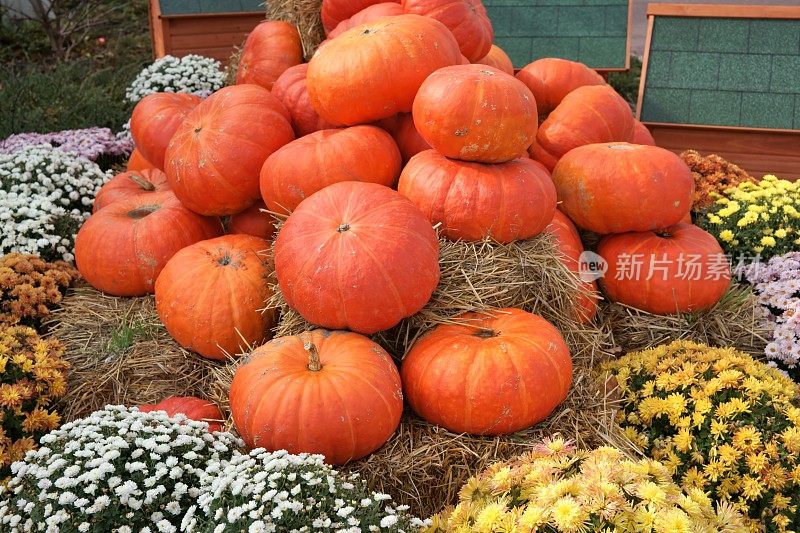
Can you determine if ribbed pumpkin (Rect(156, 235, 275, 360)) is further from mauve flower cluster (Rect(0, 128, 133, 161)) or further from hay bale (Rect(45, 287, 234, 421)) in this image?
mauve flower cluster (Rect(0, 128, 133, 161))

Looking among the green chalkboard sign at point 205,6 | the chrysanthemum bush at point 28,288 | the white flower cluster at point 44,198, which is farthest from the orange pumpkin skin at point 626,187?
the green chalkboard sign at point 205,6

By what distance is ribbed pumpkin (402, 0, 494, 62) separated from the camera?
351cm

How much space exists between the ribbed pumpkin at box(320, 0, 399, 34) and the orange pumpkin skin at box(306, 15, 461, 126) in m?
0.75

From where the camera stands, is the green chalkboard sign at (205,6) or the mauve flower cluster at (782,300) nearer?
the mauve flower cluster at (782,300)

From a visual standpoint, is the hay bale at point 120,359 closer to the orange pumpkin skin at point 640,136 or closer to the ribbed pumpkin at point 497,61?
the ribbed pumpkin at point 497,61

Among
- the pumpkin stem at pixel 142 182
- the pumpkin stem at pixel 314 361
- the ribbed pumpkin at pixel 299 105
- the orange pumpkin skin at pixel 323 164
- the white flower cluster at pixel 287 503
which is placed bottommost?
the white flower cluster at pixel 287 503

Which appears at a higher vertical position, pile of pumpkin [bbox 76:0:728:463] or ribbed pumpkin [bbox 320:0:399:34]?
ribbed pumpkin [bbox 320:0:399:34]

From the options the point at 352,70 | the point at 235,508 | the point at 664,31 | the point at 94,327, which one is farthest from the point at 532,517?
the point at 664,31

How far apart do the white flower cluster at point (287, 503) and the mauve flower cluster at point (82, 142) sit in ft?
12.6

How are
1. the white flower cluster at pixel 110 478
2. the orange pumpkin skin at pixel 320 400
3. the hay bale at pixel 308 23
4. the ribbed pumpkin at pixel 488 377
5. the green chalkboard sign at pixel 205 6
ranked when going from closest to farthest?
1. the white flower cluster at pixel 110 478
2. the orange pumpkin skin at pixel 320 400
3. the ribbed pumpkin at pixel 488 377
4. the hay bale at pixel 308 23
5. the green chalkboard sign at pixel 205 6

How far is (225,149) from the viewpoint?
315 cm

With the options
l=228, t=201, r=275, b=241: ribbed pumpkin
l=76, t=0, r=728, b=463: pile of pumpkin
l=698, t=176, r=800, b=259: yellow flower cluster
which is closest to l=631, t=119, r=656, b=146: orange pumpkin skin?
l=76, t=0, r=728, b=463: pile of pumpkin

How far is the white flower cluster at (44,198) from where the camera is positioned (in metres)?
3.73

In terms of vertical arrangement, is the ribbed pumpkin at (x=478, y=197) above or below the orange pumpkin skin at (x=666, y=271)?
above
